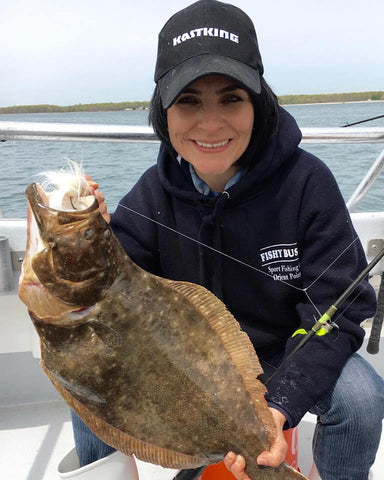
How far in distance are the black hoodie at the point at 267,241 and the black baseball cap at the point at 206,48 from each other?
495 mm

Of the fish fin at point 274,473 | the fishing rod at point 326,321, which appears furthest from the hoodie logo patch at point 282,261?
the fish fin at point 274,473

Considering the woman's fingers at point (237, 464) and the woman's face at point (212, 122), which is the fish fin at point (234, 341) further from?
the woman's face at point (212, 122)

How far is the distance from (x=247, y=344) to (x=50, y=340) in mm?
703

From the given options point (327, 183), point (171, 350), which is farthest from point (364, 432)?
point (327, 183)

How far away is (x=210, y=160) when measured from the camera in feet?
7.47

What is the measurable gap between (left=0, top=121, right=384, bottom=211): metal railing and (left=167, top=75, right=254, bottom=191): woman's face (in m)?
0.72

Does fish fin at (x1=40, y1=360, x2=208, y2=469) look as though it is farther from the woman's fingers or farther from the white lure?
the white lure

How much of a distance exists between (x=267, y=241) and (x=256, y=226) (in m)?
0.09

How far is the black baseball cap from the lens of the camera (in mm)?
2025

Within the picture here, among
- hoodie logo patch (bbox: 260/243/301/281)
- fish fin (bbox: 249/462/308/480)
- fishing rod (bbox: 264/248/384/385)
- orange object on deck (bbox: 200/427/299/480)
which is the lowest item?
orange object on deck (bbox: 200/427/299/480)

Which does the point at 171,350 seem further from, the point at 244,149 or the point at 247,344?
the point at 244,149

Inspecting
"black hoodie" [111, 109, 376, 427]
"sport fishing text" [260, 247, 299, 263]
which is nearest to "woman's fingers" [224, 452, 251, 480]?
"black hoodie" [111, 109, 376, 427]

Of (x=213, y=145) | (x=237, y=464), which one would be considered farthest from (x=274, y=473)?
(x=213, y=145)

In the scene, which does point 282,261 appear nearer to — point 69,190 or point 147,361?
point 147,361
